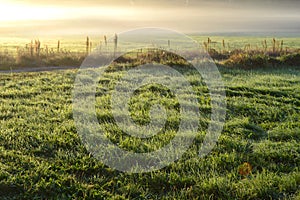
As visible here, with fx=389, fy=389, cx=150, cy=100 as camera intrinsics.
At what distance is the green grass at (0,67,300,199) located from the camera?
5.01m

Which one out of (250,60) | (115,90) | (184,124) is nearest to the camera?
(184,124)

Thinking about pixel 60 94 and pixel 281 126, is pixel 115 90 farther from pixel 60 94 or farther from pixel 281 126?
pixel 281 126

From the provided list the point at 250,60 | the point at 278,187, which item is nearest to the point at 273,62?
the point at 250,60

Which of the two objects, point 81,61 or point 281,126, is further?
point 81,61

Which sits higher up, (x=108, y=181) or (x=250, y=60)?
(x=250, y=60)

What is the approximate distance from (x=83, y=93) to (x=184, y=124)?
393 centimetres

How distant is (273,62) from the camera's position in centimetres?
1883

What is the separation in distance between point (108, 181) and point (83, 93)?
568cm

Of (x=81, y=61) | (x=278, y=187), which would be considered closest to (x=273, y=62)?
(x=81, y=61)

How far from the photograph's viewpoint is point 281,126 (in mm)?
7945

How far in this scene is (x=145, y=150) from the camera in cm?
629

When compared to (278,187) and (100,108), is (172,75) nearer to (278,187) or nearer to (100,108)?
(100,108)

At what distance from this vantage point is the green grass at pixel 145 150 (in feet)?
16.4

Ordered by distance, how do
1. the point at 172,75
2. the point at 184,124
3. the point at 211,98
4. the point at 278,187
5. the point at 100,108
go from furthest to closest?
the point at 172,75 < the point at 211,98 < the point at 100,108 < the point at 184,124 < the point at 278,187
